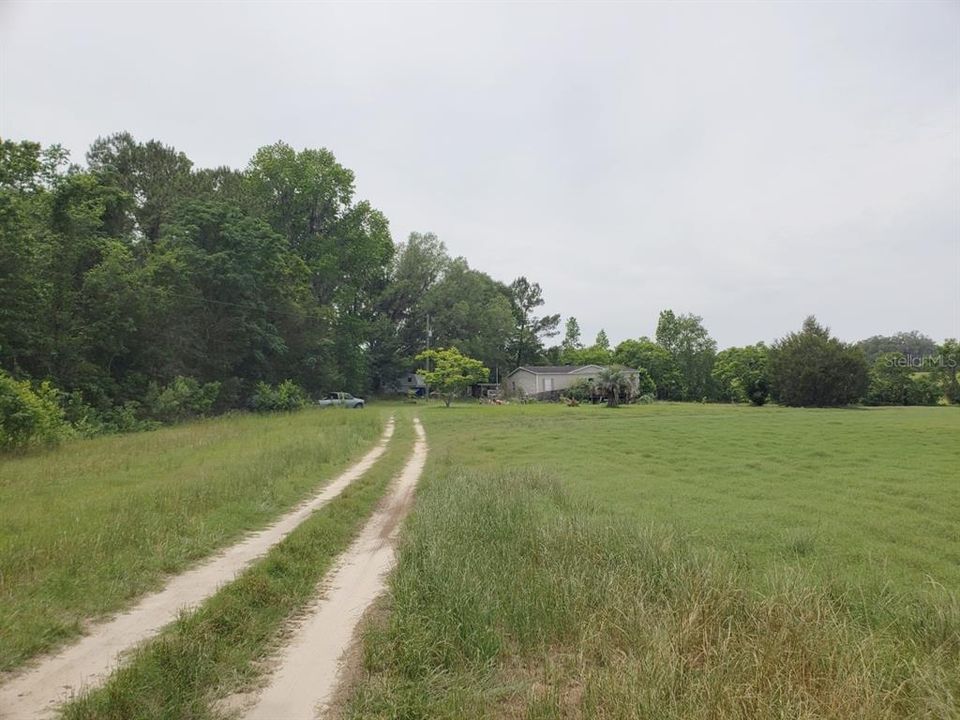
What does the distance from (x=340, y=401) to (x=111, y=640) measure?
50.0 m

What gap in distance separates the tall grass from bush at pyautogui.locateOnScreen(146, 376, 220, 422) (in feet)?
96.3

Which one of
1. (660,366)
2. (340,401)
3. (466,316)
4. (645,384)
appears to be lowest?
(340,401)

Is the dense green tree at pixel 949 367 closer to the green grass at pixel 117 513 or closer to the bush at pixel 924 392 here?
the bush at pixel 924 392

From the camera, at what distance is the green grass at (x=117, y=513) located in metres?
6.00

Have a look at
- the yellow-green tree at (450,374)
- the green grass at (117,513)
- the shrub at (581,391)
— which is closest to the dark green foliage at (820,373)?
the shrub at (581,391)

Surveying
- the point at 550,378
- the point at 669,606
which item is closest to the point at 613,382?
the point at 550,378

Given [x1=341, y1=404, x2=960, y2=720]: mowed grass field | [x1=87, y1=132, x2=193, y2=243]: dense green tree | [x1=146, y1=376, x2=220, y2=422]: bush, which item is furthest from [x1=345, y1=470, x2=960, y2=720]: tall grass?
[x1=87, y1=132, x2=193, y2=243]: dense green tree

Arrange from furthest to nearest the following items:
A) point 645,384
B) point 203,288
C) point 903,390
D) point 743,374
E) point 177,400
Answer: point 645,384
point 743,374
point 903,390
point 203,288
point 177,400

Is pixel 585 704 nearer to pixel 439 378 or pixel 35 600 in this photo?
pixel 35 600

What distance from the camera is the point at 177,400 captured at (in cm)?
3262

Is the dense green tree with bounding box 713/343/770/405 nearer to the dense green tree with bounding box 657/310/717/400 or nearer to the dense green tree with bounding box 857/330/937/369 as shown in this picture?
the dense green tree with bounding box 657/310/717/400

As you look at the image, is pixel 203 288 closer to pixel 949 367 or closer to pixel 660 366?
pixel 660 366

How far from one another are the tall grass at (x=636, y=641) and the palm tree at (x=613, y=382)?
45.3 meters

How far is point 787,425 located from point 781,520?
2108cm
